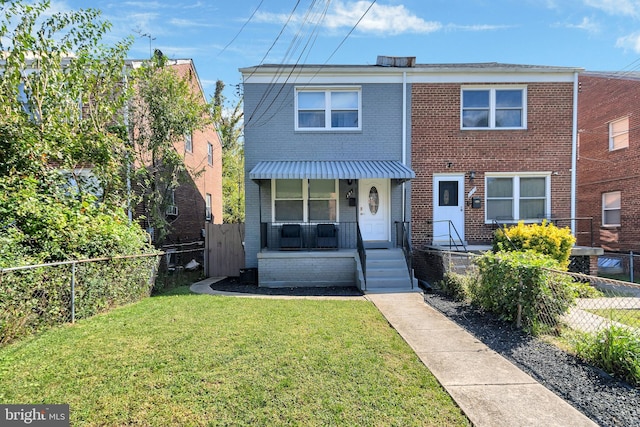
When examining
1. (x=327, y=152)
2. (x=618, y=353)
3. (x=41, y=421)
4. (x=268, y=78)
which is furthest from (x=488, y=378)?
(x=268, y=78)

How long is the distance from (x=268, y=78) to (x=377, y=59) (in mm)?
3629

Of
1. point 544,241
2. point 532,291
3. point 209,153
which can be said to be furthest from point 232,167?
point 532,291

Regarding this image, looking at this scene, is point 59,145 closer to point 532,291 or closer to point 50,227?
point 50,227

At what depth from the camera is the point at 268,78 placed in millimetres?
10273

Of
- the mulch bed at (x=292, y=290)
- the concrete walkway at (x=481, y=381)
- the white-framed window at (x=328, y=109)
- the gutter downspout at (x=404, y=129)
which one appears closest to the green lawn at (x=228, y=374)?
the concrete walkway at (x=481, y=381)

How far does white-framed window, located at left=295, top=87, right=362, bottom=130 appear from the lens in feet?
34.5

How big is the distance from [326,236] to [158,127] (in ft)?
18.8

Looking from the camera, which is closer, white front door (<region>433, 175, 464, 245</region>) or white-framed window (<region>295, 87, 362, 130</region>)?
white-framed window (<region>295, 87, 362, 130</region>)

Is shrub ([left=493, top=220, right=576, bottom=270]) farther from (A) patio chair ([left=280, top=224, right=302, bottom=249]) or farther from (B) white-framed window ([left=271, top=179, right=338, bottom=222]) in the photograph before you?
(A) patio chair ([left=280, top=224, right=302, bottom=249])

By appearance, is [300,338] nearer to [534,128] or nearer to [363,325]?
[363,325]

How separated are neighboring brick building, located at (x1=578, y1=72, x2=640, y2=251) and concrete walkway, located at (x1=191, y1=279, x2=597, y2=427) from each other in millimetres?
11112

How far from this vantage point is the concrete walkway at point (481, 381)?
9.50 ft

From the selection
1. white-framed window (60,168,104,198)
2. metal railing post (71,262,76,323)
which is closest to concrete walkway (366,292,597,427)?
metal railing post (71,262,76,323)
